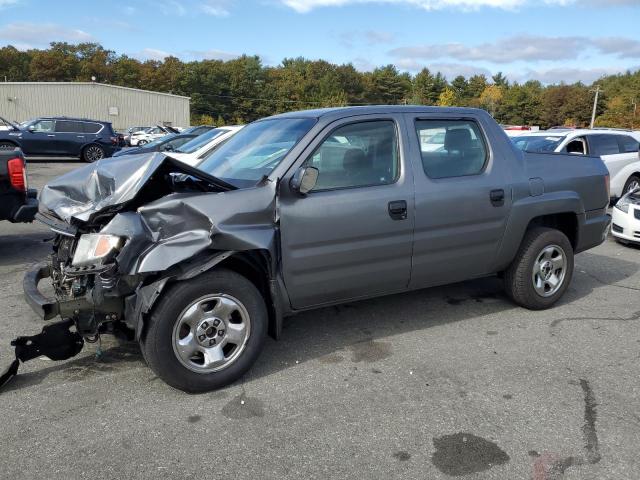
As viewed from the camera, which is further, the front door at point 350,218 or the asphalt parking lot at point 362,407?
the front door at point 350,218

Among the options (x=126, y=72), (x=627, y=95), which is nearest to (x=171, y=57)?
(x=126, y=72)

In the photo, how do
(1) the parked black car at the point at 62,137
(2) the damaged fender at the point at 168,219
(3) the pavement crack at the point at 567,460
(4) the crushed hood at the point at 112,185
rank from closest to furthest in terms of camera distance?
1. (3) the pavement crack at the point at 567,460
2. (2) the damaged fender at the point at 168,219
3. (4) the crushed hood at the point at 112,185
4. (1) the parked black car at the point at 62,137

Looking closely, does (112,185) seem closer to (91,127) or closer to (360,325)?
(360,325)

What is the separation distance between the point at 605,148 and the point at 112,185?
1133 cm

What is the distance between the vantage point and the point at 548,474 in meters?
2.62

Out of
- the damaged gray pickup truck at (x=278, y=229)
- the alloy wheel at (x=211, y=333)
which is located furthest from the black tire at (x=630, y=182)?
the alloy wheel at (x=211, y=333)

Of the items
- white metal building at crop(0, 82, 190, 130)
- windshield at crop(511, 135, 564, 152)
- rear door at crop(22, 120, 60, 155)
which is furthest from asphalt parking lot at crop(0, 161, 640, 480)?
white metal building at crop(0, 82, 190, 130)

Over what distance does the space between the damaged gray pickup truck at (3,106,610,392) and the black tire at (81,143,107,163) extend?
19972mm

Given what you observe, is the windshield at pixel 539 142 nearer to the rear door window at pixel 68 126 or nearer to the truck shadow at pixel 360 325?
the truck shadow at pixel 360 325

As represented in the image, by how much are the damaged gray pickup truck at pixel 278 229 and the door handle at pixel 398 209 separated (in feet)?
0.03

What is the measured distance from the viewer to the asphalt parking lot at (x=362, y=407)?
2.69 meters

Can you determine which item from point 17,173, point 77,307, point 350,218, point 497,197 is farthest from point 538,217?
point 17,173

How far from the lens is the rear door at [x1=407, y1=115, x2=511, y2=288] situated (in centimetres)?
407

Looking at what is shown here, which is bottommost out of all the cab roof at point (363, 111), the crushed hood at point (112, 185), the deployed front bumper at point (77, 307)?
the deployed front bumper at point (77, 307)
